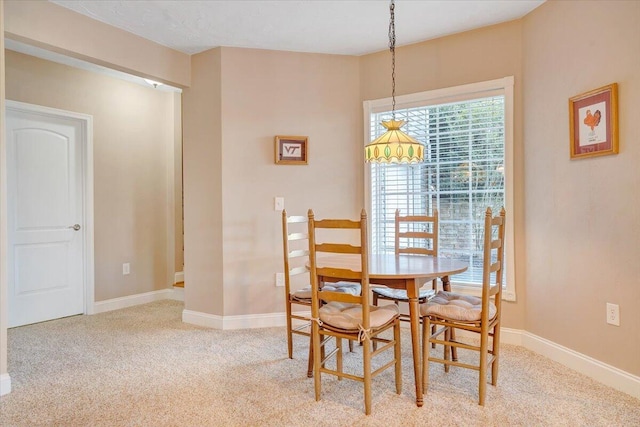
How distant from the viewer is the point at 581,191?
258 centimetres

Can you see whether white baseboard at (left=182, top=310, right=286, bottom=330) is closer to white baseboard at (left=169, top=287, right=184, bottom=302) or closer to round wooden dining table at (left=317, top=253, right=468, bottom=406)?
white baseboard at (left=169, top=287, right=184, bottom=302)

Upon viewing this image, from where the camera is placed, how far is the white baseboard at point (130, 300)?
4168 millimetres

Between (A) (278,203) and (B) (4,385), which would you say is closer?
(B) (4,385)

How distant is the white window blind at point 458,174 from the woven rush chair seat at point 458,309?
3.19ft

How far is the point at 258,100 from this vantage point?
3662 mm

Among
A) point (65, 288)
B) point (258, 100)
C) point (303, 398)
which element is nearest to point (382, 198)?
point (258, 100)

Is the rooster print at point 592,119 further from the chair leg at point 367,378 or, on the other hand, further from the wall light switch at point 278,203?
the wall light switch at point 278,203

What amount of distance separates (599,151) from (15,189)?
4478mm

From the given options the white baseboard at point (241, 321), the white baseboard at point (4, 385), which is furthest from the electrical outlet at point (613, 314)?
the white baseboard at point (4, 385)

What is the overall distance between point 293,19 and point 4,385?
9.73 ft

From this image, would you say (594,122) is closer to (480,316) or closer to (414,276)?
(480,316)

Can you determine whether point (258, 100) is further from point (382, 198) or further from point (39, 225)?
point (39, 225)

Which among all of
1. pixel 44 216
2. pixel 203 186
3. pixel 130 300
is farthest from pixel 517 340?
pixel 44 216

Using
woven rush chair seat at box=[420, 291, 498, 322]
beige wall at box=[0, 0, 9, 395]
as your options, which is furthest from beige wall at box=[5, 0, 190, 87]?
woven rush chair seat at box=[420, 291, 498, 322]
